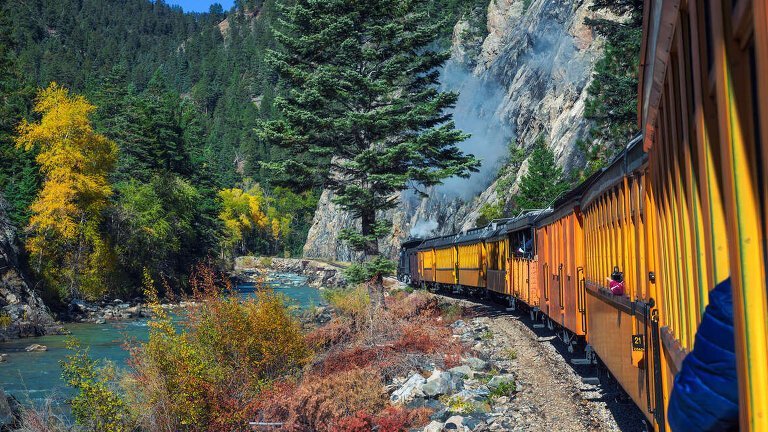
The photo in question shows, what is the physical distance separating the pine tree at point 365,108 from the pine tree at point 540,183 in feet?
81.2

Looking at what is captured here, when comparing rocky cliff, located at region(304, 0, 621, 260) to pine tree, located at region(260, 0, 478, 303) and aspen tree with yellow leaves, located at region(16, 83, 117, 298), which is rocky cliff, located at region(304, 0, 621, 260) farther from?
pine tree, located at region(260, 0, 478, 303)

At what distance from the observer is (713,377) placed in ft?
6.53

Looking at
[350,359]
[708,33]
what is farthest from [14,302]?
[708,33]

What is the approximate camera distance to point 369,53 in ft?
74.3

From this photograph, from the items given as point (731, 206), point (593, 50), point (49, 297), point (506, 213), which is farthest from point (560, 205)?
point (593, 50)

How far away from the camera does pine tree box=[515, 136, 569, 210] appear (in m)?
47.4

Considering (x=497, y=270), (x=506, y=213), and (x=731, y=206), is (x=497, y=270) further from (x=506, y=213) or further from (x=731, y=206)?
(x=506, y=213)

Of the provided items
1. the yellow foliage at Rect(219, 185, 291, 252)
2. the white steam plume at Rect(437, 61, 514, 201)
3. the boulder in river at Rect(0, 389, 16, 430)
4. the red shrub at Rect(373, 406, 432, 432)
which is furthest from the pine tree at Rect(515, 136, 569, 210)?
the yellow foliage at Rect(219, 185, 291, 252)

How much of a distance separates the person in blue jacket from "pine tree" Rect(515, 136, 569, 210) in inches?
1790

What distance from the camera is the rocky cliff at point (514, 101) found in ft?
196

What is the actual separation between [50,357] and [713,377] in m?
24.7

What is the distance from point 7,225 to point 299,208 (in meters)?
107

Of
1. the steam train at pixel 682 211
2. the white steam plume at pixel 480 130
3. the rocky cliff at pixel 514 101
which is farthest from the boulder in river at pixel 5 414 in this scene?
the white steam plume at pixel 480 130

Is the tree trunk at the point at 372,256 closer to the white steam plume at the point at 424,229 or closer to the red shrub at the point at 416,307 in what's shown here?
the red shrub at the point at 416,307
